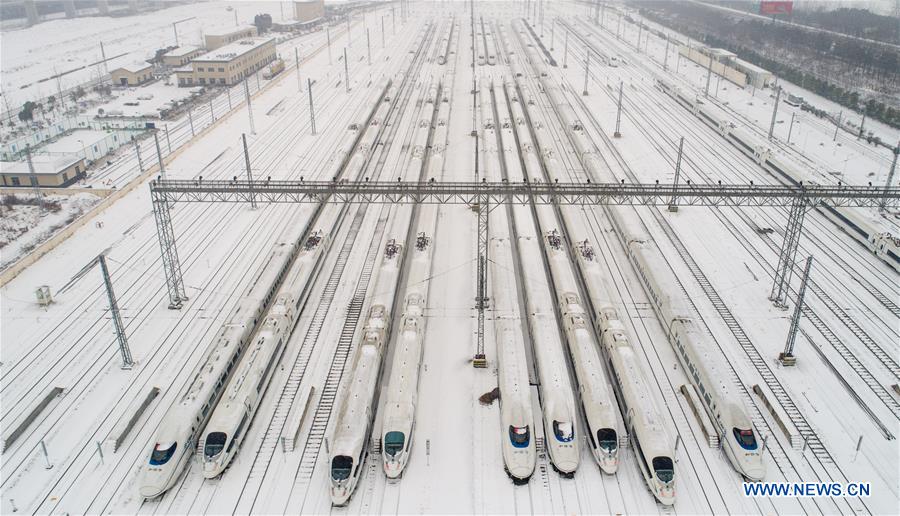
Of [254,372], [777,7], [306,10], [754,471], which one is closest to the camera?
[754,471]

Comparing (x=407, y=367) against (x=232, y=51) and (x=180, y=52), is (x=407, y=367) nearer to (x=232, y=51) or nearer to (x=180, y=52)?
(x=232, y=51)

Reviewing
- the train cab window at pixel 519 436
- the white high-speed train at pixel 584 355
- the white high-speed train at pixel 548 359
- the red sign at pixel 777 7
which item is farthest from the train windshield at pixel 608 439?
the red sign at pixel 777 7

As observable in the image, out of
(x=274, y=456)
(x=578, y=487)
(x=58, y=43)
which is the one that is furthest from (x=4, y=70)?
(x=578, y=487)

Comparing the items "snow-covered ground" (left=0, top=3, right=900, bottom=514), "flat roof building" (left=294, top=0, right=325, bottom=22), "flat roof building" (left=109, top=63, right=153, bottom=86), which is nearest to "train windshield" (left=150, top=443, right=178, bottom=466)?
"snow-covered ground" (left=0, top=3, right=900, bottom=514)

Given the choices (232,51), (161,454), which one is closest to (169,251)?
(161,454)

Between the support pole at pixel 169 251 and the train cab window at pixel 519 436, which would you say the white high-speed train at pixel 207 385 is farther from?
the train cab window at pixel 519 436

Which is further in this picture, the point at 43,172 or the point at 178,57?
the point at 178,57

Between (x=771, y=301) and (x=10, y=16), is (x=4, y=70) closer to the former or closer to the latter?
(x=10, y=16)
